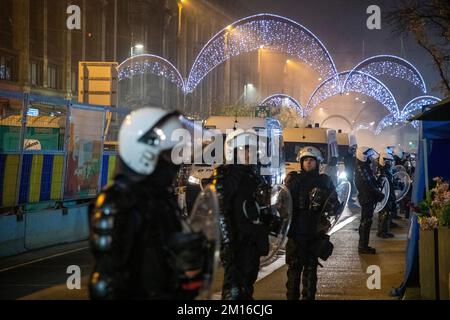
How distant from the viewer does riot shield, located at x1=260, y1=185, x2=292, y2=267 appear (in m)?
6.60

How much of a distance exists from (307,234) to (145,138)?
380 cm

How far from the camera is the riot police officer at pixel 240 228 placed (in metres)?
6.14

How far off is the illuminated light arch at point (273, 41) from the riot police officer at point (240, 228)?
21245 mm

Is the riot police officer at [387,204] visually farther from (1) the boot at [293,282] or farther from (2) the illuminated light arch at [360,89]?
(2) the illuminated light arch at [360,89]

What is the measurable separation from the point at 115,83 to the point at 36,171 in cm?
664

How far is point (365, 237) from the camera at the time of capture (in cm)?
1280

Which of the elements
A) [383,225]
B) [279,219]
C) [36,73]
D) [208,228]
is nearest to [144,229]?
[208,228]

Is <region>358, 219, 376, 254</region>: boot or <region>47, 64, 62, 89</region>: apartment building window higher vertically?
<region>47, 64, 62, 89</region>: apartment building window

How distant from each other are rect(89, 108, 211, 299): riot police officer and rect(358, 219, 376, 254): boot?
926 cm

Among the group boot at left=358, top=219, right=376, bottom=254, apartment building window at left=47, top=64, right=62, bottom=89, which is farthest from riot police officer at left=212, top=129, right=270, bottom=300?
apartment building window at left=47, top=64, right=62, bottom=89

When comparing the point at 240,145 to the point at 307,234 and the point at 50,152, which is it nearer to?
the point at 307,234

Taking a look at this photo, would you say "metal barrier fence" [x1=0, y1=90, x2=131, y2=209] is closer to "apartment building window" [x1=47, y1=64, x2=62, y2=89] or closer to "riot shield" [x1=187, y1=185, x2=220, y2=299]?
"riot shield" [x1=187, y1=185, x2=220, y2=299]

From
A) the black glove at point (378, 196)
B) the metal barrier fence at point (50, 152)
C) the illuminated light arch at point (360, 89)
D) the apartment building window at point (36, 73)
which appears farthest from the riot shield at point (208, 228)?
the illuminated light arch at point (360, 89)
